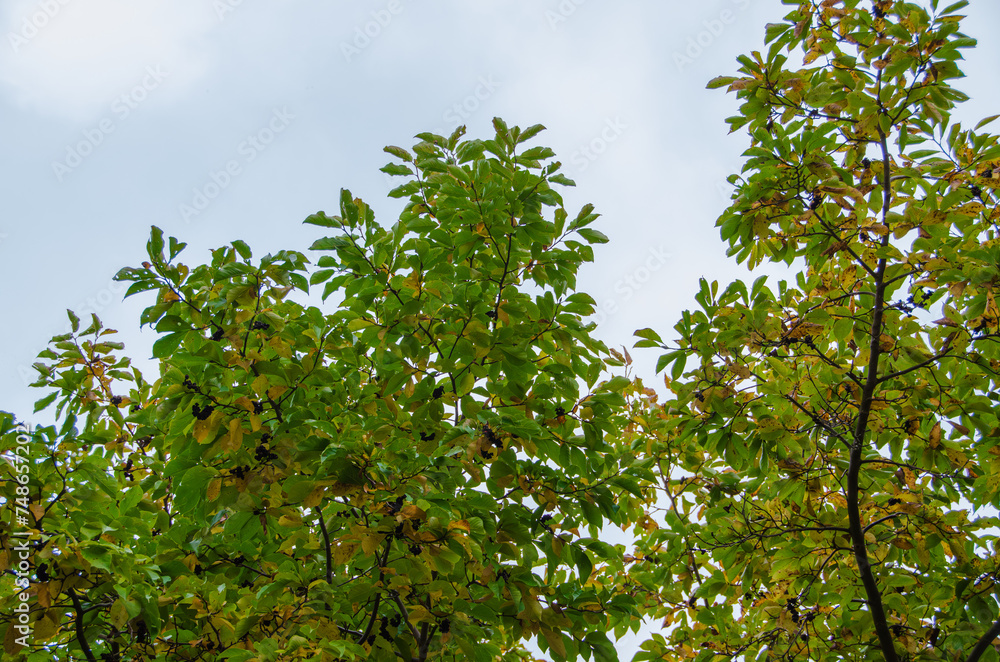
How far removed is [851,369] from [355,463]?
2.96 meters

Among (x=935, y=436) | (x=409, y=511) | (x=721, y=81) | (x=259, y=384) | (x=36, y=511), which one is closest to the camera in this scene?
(x=409, y=511)

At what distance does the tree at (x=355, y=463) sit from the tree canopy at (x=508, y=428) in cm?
2

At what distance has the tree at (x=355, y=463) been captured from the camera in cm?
271

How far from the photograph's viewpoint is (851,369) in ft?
12.9

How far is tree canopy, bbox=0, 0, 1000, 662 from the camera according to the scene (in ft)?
9.26

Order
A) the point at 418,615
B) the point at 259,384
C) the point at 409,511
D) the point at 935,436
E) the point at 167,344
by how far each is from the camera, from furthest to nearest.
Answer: the point at 935,436
the point at 167,344
the point at 259,384
the point at 418,615
the point at 409,511

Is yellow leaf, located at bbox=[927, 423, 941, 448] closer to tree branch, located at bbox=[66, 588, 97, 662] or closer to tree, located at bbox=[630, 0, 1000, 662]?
tree, located at bbox=[630, 0, 1000, 662]

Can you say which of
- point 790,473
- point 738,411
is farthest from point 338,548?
point 790,473

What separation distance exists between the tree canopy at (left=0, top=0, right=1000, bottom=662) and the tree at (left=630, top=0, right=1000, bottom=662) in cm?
2

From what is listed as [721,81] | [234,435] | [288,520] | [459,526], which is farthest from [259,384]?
[721,81]

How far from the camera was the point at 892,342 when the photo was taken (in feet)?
11.5

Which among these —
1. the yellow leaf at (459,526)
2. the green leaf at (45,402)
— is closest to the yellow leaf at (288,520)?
the yellow leaf at (459,526)

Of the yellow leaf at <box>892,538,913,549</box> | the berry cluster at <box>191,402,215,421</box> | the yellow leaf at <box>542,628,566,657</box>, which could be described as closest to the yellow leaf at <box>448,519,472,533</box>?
the yellow leaf at <box>542,628,566,657</box>

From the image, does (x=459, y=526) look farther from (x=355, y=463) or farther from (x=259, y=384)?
(x=259, y=384)
